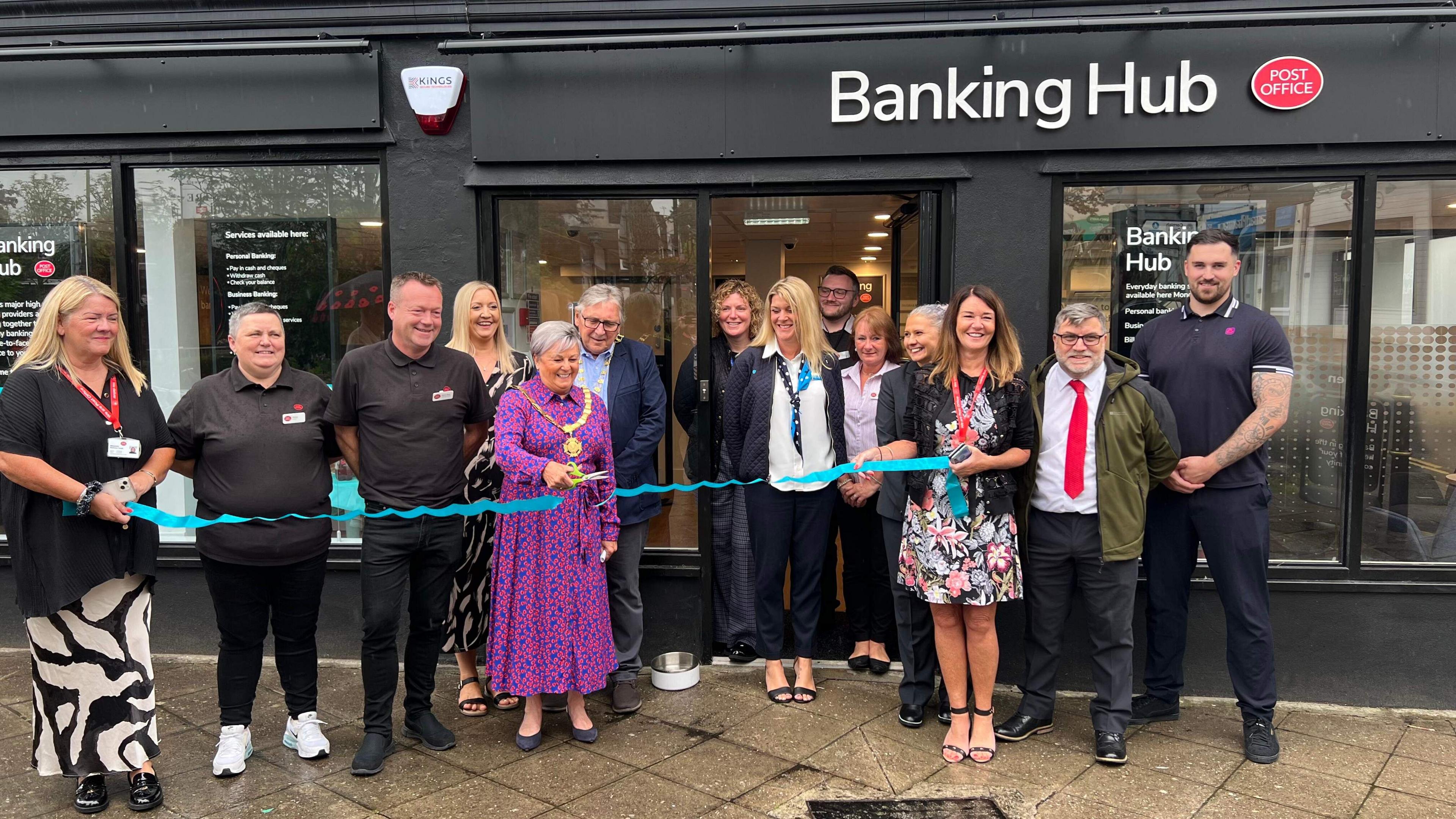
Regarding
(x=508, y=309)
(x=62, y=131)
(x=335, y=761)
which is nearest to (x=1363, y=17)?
(x=508, y=309)

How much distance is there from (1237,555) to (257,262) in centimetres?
533

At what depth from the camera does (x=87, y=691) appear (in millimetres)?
3816

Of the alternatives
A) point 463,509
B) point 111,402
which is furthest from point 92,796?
point 463,509

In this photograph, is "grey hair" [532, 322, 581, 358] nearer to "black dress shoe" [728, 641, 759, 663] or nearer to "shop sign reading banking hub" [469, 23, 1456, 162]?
"shop sign reading banking hub" [469, 23, 1456, 162]

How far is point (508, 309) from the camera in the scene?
5.66 meters

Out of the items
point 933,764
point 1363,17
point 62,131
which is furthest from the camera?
point 62,131

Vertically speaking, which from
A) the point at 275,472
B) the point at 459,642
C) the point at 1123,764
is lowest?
the point at 1123,764

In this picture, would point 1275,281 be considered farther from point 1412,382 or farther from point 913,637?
point 913,637

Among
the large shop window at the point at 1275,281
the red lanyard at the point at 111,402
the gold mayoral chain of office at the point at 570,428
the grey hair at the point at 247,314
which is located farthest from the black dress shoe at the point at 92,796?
the large shop window at the point at 1275,281

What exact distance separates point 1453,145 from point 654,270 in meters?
4.10

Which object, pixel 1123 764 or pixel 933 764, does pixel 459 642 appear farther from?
pixel 1123 764

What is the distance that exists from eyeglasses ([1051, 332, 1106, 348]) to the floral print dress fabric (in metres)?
0.40

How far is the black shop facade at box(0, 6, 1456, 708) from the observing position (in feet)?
16.1

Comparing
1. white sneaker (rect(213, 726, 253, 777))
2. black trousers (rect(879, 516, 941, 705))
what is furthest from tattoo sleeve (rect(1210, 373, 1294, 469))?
white sneaker (rect(213, 726, 253, 777))
